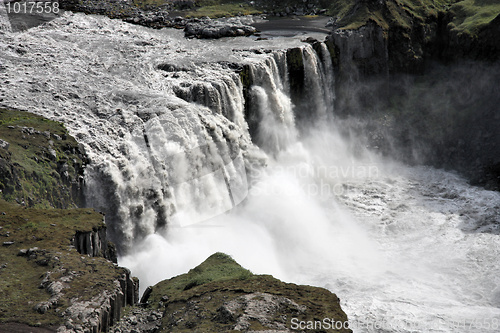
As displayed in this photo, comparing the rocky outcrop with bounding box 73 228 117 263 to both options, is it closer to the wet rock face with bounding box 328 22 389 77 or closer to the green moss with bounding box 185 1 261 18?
the wet rock face with bounding box 328 22 389 77

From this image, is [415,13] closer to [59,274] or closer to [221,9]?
[221,9]

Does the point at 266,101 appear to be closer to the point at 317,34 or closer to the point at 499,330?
the point at 317,34

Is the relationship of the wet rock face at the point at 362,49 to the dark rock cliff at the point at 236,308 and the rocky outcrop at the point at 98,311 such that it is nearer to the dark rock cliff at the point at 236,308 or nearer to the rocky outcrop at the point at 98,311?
the dark rock cliff at the point at 236,308

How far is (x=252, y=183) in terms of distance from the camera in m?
35.7

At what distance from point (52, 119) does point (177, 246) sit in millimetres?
10123

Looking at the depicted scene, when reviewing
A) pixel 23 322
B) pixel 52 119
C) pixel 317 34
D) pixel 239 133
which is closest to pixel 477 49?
pixel 317 34

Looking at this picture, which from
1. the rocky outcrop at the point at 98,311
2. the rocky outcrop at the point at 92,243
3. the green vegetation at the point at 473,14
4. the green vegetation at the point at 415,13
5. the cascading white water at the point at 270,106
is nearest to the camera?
the rocky outcrop at the point at 98,311

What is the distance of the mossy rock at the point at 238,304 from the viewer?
1562cm

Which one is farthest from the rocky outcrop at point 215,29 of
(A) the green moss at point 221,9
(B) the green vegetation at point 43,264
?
(B) the green vegetation at point 43,264

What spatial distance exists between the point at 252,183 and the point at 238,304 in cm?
1952

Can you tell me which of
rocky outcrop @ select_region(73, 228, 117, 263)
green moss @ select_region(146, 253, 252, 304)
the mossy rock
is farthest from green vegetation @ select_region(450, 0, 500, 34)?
rocky outcrop @ select_region(73, 228, 117, 263)

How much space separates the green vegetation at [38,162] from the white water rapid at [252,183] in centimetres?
117

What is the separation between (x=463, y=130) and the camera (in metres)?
42.7

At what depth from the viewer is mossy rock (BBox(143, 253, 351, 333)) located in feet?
51.2
